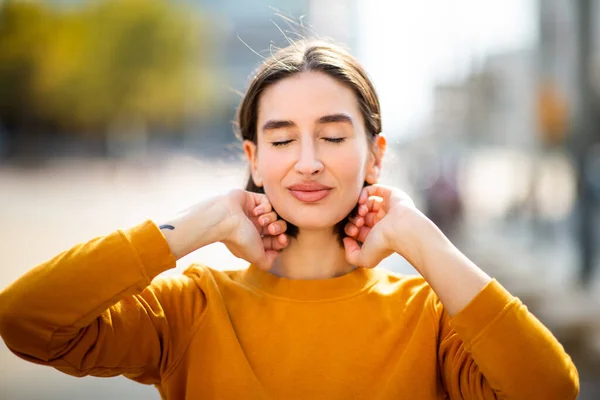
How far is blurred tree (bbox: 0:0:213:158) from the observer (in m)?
42.2

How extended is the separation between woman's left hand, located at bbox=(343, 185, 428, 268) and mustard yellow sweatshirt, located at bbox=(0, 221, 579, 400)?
0.09 meters

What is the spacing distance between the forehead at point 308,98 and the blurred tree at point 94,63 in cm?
4174

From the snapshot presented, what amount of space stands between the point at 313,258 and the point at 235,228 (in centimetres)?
30

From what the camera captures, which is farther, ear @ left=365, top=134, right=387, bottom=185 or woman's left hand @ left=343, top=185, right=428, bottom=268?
ear @ left=365, top=134, right=387, bottom=185

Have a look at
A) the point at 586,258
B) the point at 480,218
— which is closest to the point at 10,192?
the point at 480,218

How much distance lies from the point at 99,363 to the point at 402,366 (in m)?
0.92

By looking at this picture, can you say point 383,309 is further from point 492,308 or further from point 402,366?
point 492,308

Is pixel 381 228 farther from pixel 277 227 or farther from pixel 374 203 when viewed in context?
pixel 277 227

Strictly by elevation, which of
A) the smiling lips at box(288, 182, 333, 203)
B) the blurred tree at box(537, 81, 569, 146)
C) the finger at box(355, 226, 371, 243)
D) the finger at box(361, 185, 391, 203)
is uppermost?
the smiling lips at box(288, 182, 333, 203)

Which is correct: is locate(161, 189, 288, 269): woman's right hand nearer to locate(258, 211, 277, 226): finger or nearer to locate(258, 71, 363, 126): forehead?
locate(258, 211, 277, 226): finger

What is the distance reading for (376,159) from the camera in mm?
2816

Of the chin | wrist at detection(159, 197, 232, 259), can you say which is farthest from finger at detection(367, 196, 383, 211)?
wrist at detection(159, 197, 232, 259)

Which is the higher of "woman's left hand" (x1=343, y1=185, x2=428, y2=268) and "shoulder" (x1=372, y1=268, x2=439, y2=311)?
"woman's left hand" (x1=343, y1=185, x2=428, y2=268)

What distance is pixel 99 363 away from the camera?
234cm
